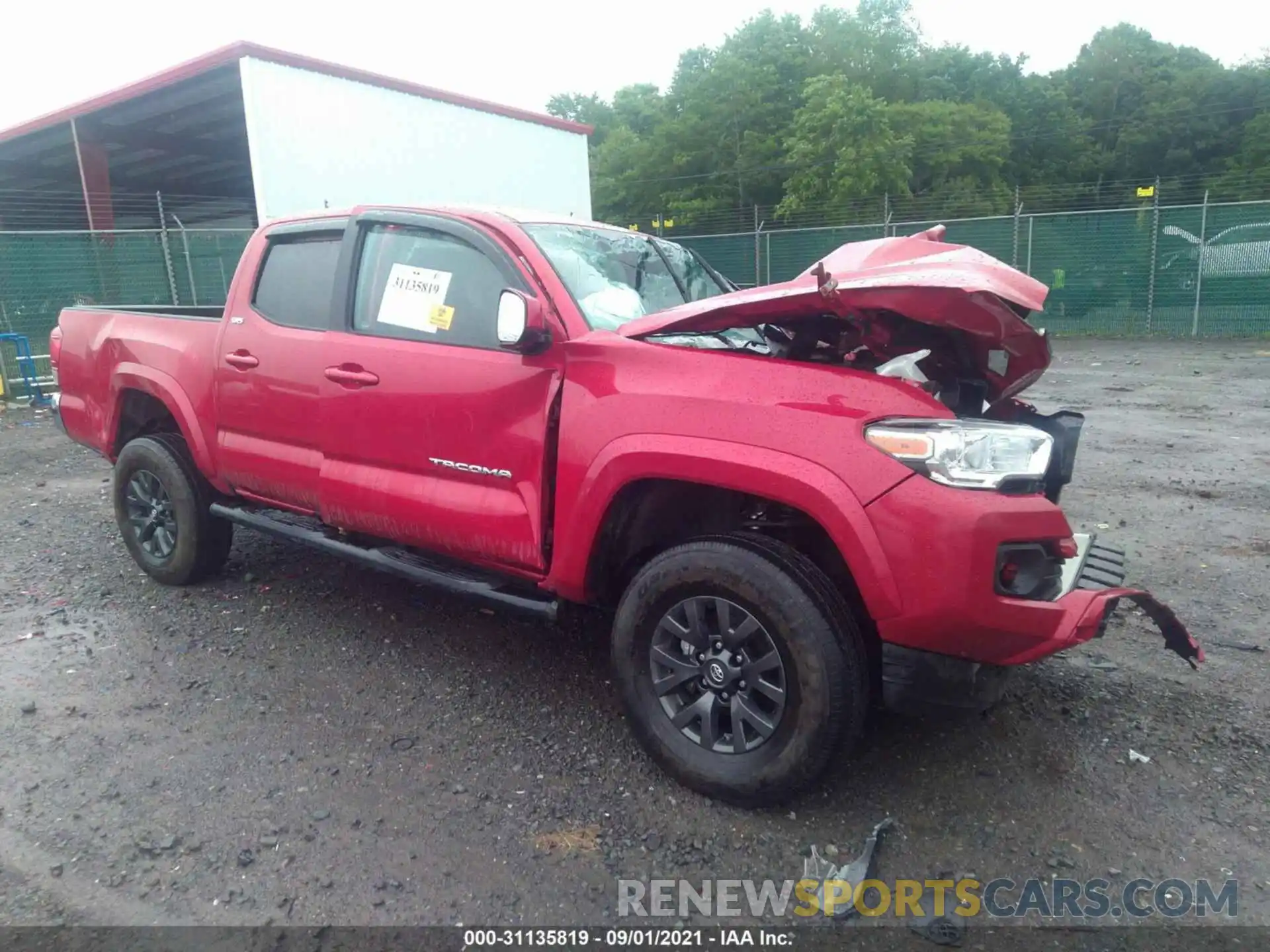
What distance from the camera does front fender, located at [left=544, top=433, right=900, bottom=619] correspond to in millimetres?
2615

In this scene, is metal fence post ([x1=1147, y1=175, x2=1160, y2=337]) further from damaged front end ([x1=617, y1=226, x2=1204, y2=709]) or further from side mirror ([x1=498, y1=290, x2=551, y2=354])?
side mirror ([x1=498, y1=290, x2=551, y2=354])

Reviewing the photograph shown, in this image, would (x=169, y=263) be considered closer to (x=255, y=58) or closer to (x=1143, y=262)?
(x=255, y=58)

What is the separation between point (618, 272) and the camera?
3830 millimetres

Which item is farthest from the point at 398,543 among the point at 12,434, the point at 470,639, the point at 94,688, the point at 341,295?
the point at 12,434

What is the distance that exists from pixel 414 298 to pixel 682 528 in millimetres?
1454

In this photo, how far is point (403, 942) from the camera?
2387 millimetres

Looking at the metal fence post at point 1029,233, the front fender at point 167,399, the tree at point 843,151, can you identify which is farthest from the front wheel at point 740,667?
the tree at point 843,151

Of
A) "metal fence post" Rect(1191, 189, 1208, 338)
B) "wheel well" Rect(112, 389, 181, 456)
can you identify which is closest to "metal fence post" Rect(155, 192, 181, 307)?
"wheel well" Rect(112, 389, 181, 456)

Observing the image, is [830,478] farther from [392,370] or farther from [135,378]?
[135,378]

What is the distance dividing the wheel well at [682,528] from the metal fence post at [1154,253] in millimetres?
16878

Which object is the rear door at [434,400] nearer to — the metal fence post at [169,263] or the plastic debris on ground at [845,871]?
the plastic debris on ground at [845,871]

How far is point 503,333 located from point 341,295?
1191 mm

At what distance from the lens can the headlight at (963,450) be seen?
101 inches

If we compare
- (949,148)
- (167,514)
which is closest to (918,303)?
(167,514)
